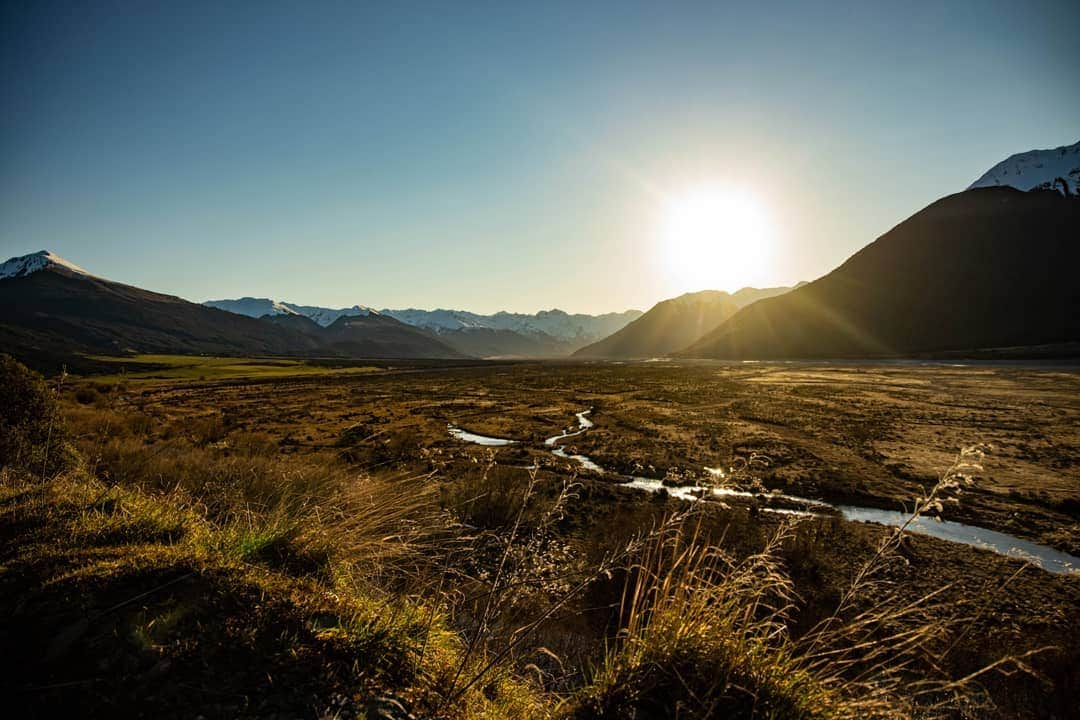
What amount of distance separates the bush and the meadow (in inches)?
8.6

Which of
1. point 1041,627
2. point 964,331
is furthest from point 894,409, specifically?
point 964,331

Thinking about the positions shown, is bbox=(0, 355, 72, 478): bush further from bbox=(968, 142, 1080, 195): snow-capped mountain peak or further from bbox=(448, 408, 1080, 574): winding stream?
bbox=(968, 142, 1080, 195): snow-capped mountain peak

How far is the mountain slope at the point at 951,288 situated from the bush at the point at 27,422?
183678mm

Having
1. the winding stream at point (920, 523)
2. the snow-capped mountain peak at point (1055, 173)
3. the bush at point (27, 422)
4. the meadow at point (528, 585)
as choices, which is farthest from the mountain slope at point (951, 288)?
the bush at point (27, 422)

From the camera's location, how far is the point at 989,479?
69.0ft

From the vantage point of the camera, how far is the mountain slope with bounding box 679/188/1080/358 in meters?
→ 142

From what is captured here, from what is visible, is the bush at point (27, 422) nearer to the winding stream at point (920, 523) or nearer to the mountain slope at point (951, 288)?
the winding stream at point (920, 523)

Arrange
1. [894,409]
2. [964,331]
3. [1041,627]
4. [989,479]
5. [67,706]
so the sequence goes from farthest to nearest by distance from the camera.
A: [964,331] → [894,409] → [989,479] → [1041,627] → [67,706]

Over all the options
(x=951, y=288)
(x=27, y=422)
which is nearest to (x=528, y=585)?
(x=27, y=422)

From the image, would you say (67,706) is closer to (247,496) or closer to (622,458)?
(247,496)

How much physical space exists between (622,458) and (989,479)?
16.9 meters

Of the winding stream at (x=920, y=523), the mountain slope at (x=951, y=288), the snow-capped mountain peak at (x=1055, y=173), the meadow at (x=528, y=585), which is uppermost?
the snow-capped mountain peak at (x=1055, y=173)

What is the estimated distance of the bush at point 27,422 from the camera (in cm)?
1008

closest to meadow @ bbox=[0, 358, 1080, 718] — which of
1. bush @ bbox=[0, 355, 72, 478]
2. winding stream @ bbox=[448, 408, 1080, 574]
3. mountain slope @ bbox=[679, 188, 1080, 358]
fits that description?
bush @ bbox=[0, 355, 72, 478]
